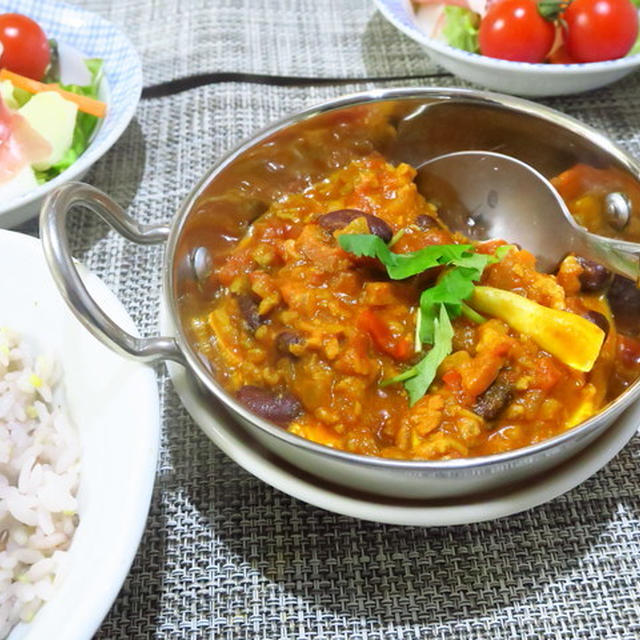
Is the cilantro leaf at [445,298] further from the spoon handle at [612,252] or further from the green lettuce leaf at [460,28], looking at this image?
the green lettuce leaf at [460,28]

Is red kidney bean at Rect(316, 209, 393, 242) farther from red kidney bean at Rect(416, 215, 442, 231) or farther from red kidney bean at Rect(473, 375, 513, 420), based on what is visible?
red kidney bean at Rect(473, 375, 513, 420)

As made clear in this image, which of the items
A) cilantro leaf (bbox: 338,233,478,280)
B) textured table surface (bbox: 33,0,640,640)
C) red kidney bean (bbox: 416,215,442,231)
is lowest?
textured table surface (bbox: 33,0,640,640)

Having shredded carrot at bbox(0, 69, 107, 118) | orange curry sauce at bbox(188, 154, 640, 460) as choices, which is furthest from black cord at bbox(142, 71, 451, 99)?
orange curry sauce at bbox(188, 154, 640, 460)

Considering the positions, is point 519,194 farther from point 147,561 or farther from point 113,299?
point 147,561

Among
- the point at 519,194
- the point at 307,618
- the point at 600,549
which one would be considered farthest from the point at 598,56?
the point at 307,618

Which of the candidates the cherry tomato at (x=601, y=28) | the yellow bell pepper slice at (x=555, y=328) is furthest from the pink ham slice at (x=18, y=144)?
the cherry tomato at (x=601, y=28)
